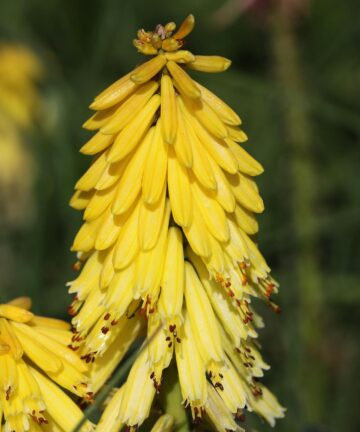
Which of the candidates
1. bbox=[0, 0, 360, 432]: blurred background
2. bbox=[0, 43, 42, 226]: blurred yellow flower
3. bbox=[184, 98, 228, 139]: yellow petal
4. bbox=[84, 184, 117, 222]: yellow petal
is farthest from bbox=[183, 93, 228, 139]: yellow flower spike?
bbox=[0, 43, 42, 226]: blurred yellow flower

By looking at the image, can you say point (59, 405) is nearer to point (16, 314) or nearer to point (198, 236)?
point (16, 314)

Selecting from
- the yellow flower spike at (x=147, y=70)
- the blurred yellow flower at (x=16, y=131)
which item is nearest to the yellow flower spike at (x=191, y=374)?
the yellow flower spike at (x=147, y=70)

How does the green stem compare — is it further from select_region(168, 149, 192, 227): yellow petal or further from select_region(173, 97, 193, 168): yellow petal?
select_region(173, 97, 193, 168): yellow petal

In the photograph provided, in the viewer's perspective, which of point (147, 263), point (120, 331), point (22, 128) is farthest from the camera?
point (22, 128)

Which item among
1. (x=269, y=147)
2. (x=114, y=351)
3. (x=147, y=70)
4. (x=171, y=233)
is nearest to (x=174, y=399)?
(x=114, y=351)

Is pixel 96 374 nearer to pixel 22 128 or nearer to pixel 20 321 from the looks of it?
pixel 20 321

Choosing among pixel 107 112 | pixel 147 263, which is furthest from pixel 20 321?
pixel 107 112

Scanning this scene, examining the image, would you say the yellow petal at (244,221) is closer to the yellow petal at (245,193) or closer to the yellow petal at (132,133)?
the yellow petal at (245,193)
